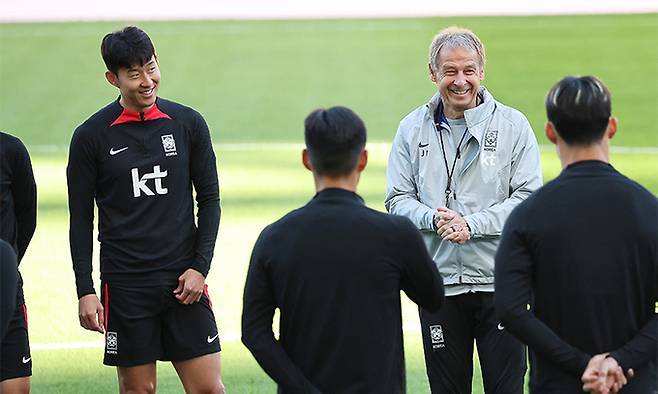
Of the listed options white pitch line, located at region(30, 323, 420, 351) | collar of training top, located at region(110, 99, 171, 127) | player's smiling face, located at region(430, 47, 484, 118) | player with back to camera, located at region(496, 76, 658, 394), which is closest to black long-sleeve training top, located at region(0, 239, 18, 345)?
collar of training top, located at region(110, 99, 171, 127)

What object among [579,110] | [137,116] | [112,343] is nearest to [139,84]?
[137,116]

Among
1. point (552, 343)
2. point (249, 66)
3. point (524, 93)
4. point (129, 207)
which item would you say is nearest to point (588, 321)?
point (552, 343)

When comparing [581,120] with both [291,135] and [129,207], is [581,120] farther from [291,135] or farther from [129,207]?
[291,135]

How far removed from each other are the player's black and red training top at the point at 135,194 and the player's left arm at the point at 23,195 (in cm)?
23

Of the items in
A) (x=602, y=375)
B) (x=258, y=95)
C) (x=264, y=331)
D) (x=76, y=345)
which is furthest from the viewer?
(x=258, y=95)

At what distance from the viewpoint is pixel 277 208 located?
475 inches

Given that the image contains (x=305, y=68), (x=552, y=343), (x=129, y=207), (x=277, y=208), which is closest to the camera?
(x=552, y=343)

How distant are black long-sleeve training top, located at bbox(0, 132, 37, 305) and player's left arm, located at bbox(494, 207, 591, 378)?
7.18 feet

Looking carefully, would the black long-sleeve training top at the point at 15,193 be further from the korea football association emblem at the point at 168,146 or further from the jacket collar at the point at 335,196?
the jacket collar at the point at 335,196

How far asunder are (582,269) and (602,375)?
332mm

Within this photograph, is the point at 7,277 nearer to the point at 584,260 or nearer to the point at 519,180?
the point at 584,260

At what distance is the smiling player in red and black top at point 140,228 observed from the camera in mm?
5246

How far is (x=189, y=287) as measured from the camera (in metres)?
5.24

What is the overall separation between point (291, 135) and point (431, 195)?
37.6ft
